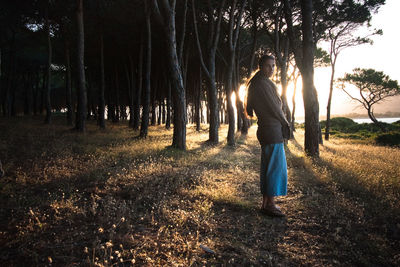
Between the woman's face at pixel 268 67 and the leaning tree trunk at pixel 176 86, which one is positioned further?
the leaning tree trunk at pixel 176 86

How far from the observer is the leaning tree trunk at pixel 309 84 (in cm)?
833

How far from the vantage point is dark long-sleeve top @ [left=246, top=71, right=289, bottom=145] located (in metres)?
3.54

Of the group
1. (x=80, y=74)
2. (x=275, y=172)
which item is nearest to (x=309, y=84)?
(x=275, y=172)

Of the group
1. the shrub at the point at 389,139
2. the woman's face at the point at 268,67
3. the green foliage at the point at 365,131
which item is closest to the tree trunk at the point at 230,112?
the woman's face at the point at 268,67

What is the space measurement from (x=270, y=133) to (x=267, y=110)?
38 cm

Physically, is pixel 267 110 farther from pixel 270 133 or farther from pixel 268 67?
pixel 268 67

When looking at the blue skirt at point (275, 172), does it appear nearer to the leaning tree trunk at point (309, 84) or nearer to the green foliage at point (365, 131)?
the leaning tree trunk at point (309, 84)

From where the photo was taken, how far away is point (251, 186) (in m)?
5.24

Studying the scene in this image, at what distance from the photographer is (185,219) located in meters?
3.24

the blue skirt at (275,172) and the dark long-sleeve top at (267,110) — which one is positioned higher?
the dark long-sleeve top at (267,110)

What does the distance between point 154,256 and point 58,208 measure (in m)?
2.01

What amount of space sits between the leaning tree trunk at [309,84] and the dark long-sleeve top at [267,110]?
18.2 ft

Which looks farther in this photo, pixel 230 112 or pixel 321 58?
pixel 321 58

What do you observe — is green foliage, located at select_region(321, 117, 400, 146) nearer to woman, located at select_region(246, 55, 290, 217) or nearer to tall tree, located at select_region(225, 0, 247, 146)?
tall tree, located at select_region(225, 0, 247, 146)
